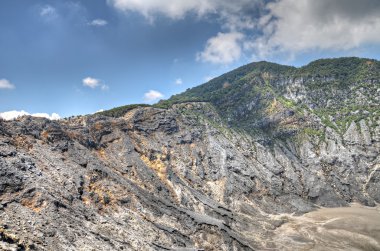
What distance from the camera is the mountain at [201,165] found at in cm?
5431

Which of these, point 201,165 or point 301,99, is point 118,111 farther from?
point 301,99

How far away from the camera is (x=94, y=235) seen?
5100 centimetres

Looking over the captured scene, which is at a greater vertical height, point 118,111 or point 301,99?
point 301,99

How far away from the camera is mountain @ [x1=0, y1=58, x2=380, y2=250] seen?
54312 millimetres

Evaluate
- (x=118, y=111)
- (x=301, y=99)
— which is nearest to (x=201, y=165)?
(x=118, y=111)

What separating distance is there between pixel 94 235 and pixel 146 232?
460 inches

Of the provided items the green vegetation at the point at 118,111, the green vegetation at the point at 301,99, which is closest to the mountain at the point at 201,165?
the green vegetation at the point at 118,111

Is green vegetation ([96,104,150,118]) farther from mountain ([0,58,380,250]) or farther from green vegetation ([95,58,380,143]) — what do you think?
green vegetation ([95,58,380,143])

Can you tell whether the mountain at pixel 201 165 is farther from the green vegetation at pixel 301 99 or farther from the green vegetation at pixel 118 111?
the green vegetation at pixel 301 99

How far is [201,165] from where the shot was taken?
110250 mm

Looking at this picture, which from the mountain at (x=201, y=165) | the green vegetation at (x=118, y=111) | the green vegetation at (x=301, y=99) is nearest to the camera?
the mountain at (x=201, y=165)

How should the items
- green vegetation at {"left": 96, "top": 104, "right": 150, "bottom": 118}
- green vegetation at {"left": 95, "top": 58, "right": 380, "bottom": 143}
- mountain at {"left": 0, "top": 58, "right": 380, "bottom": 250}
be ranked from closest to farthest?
mountain at {"left": 0, "top": 58, "right": 380, "bottom": 250} → green vegetation at {"left": 96, "top": 104, "right": 150, "bottom": 118} → green vegetation at {"left": 95, "top": 58, "right": 380, "bottom": 143}

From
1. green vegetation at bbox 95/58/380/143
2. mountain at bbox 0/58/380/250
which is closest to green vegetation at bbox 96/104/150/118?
mountain at bbox 0/58/380/250

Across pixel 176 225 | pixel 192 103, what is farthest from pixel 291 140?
pixel 176 225
